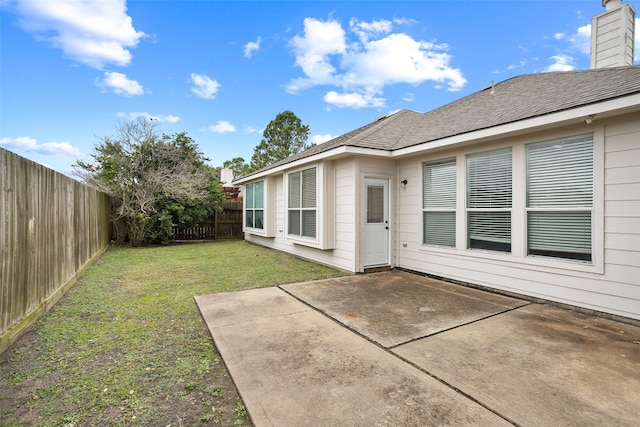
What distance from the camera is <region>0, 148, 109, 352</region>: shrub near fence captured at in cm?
268

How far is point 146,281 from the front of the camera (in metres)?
5.32

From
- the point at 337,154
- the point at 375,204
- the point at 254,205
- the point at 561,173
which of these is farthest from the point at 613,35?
the point at 254,205

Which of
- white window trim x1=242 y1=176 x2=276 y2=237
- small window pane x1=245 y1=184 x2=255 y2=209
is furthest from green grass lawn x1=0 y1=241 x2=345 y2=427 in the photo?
small window pane x1=245 y1=184 x2=255 y2=209

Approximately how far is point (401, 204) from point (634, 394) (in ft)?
15.2

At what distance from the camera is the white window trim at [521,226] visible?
3.59m

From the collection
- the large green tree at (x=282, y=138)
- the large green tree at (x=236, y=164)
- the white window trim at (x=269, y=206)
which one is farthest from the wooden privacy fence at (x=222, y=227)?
the large green tree at (x=236, y=164)

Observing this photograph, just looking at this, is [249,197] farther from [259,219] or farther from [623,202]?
[623,202]

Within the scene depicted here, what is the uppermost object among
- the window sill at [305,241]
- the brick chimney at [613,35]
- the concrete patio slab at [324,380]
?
the brick chimney at [613,35]

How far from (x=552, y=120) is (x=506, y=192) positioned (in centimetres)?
116

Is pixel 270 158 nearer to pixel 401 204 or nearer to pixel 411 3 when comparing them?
pixel 411 3

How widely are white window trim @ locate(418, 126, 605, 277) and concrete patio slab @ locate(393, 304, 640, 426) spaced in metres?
0.72

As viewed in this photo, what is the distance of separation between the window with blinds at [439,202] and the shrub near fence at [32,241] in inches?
231

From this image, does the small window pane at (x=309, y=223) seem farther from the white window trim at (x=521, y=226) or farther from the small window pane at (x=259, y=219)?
the small window pane at (x=259, y=219)

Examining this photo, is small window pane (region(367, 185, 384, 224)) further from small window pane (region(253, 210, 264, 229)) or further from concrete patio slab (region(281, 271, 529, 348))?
small window pane (region(253, 210, 264, 229))
